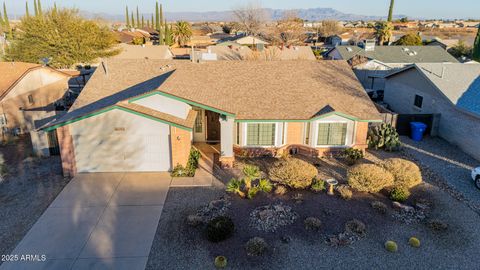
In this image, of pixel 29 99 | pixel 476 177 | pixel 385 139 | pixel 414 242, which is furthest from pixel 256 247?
pixel 29 99

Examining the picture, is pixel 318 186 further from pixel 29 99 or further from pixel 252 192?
pixel 29 99

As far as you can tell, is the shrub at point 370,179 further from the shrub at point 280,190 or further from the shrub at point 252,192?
the shrub at point 252,192

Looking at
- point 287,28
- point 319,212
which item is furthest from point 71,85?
point 287,28

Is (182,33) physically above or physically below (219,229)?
above

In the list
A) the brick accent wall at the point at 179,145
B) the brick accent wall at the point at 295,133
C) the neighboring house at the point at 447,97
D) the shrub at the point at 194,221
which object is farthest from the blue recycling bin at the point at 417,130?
the shrub at the point at 194,221

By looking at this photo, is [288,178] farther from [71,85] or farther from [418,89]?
[71,85]

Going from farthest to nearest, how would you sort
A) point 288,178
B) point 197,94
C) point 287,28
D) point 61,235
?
point 287,28, point 197,94, point 288,178, point 61,235
